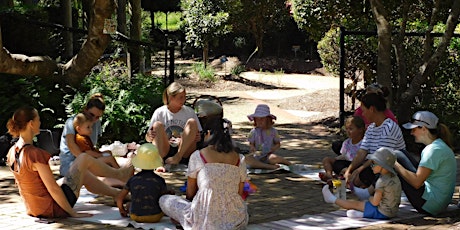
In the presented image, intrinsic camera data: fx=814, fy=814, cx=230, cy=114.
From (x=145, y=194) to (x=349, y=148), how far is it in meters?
2.83

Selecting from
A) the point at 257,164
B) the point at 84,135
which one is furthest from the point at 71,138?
the point at 257,164

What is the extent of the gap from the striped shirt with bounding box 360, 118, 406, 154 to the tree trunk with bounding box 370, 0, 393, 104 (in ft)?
13.0

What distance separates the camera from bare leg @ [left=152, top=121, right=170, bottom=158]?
972 centimetres

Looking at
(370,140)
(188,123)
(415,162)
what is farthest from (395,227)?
(188,123)

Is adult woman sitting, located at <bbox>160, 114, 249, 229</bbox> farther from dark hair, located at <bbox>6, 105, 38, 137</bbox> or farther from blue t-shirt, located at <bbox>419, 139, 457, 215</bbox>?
blue t-shirt, located at <bbox>419, 139, 457, 215</bbox>

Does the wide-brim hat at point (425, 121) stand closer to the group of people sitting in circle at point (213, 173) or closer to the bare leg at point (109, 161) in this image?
the group of people sitting in circle at point (213, 173)

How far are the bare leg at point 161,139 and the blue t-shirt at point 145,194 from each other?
2.70 metres

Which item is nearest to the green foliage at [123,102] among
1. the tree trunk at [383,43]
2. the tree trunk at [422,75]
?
the tree trunk at [383,43]

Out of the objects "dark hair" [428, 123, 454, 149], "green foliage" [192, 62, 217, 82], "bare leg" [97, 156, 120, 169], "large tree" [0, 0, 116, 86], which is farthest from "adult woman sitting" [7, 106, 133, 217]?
"green foliage" [192, 62, 217, 82]

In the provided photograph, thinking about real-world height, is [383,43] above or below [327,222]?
above

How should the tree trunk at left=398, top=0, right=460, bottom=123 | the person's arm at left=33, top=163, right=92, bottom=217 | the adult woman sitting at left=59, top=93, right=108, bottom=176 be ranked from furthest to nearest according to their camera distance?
1. the tree trunk at left=398, top=0, right=460, bottom=123
2. the adult woman sitting at left=59, top=93, right=108, bottom=176
3. the person's arm at left=33, top=163, right=92, bottom=217

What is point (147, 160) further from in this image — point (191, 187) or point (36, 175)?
point (36, 175)

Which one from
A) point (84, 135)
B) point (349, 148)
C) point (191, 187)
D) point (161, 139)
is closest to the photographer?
point (191, 187)

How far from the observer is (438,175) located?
287 inches
